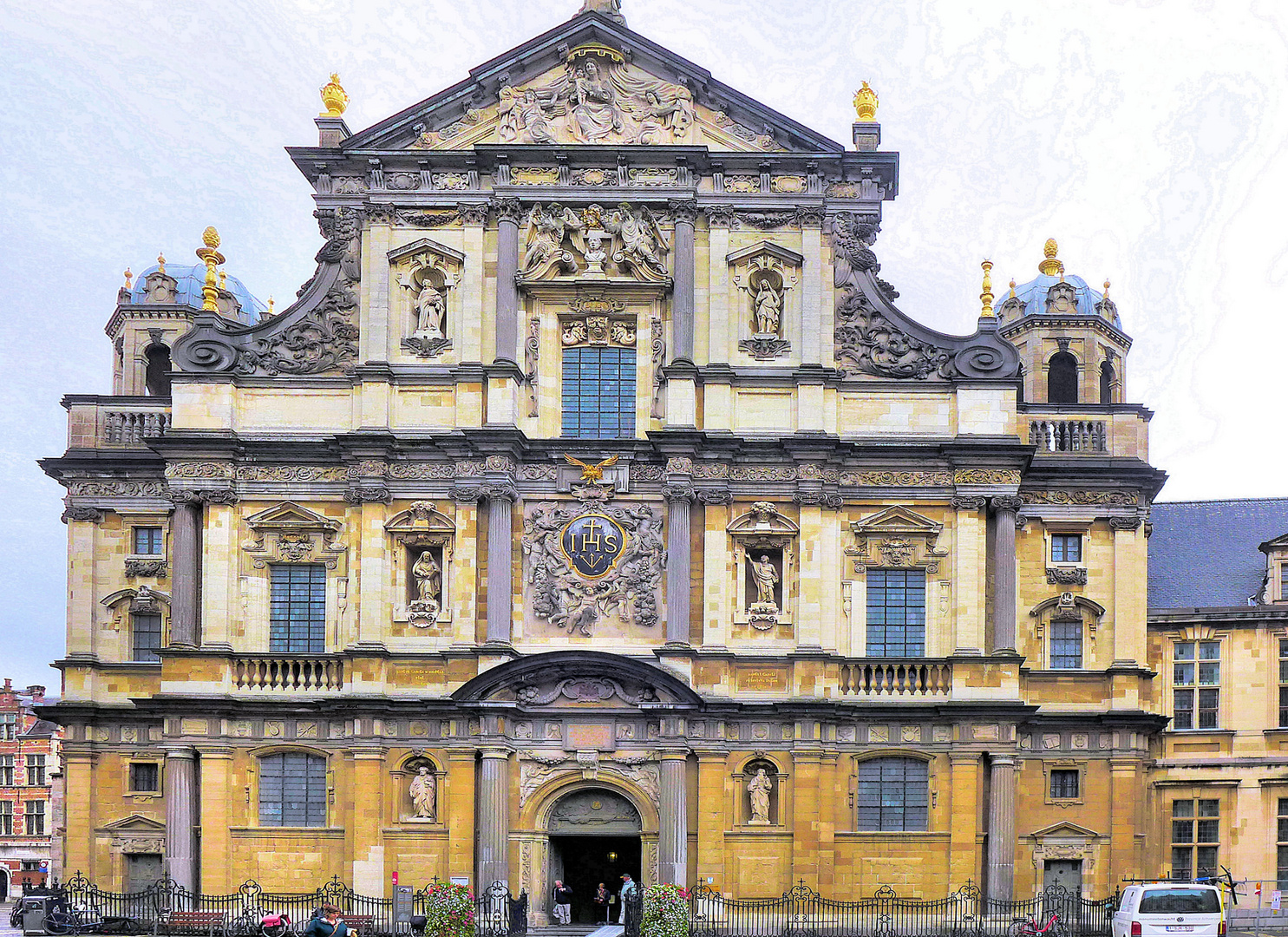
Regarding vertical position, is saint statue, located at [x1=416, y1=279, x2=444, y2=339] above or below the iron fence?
above

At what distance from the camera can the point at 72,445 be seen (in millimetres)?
44531

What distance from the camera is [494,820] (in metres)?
38.8

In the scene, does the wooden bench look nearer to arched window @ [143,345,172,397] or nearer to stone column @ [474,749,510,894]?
stone column @ [474,749,510,894]

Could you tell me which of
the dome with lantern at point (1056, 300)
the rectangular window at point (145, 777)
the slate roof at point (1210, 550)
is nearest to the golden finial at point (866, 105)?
the dome with lantern at point (1056, 300)

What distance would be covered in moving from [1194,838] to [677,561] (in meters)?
17.5

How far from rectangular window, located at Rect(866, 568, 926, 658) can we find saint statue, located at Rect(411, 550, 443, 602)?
10364 millimetres

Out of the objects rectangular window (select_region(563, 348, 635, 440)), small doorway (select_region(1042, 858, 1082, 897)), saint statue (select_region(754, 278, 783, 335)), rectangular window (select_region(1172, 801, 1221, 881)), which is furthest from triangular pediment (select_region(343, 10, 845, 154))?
rectangular window (select_region(1172, 801, 1221, 881))

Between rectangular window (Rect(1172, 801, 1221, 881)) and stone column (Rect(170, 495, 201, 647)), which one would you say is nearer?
stone column (Rect(170, 495, 201, 647))

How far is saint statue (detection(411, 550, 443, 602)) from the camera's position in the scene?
40.3m

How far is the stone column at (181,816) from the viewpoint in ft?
129

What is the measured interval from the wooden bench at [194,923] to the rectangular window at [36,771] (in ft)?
132

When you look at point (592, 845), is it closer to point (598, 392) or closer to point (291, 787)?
point (291, 787)

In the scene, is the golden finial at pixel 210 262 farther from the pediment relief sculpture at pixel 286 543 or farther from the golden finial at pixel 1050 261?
the golden finial at pixel 1050 261

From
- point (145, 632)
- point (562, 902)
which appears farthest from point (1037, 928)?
point (145, 632)
